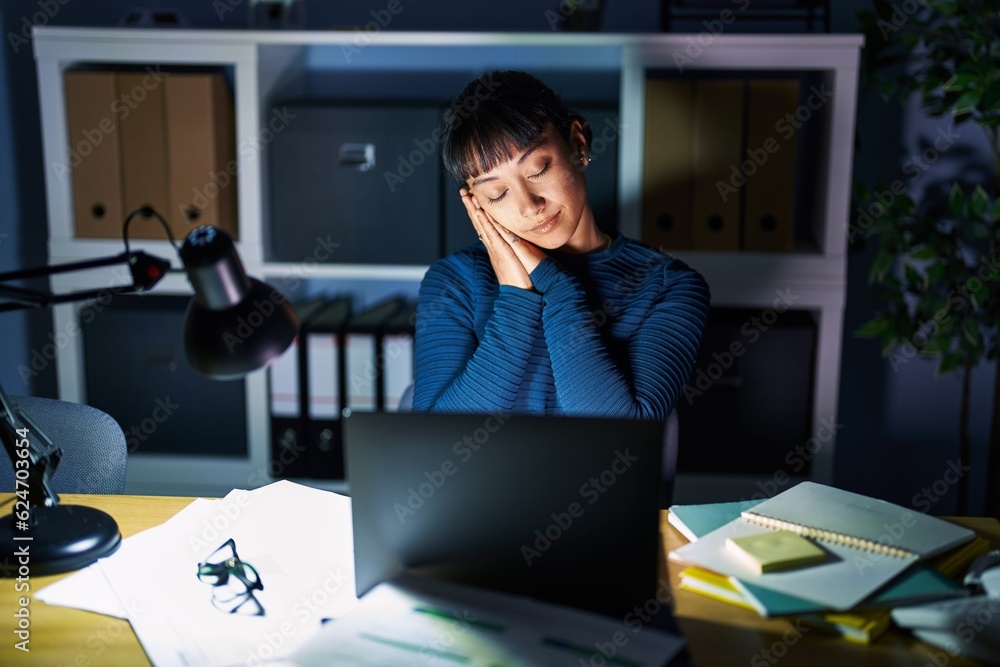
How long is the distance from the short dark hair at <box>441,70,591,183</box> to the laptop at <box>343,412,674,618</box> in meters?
0.69

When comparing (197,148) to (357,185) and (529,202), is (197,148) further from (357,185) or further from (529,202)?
(529,202)

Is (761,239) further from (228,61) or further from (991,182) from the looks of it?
(228,61)

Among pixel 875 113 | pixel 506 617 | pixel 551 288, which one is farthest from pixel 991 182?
pixel 506 617

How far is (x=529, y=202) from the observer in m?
1.61

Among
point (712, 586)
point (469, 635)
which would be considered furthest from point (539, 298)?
point (469, 635)

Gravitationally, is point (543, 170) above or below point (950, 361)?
above

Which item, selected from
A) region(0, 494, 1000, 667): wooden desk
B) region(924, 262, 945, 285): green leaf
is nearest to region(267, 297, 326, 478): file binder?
region(0, 494, 1000, 667): wooden desk

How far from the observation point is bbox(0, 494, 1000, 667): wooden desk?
98cm

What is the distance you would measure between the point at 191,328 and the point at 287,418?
1.44 metres

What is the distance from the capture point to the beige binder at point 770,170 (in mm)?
2229

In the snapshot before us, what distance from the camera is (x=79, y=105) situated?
2.33 meters

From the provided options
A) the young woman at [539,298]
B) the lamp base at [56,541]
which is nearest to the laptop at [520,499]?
the lamp base at [56,541]

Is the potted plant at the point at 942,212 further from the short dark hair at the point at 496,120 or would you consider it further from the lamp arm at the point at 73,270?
the lamp arm at the point at 73,270

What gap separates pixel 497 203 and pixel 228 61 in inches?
39.3
